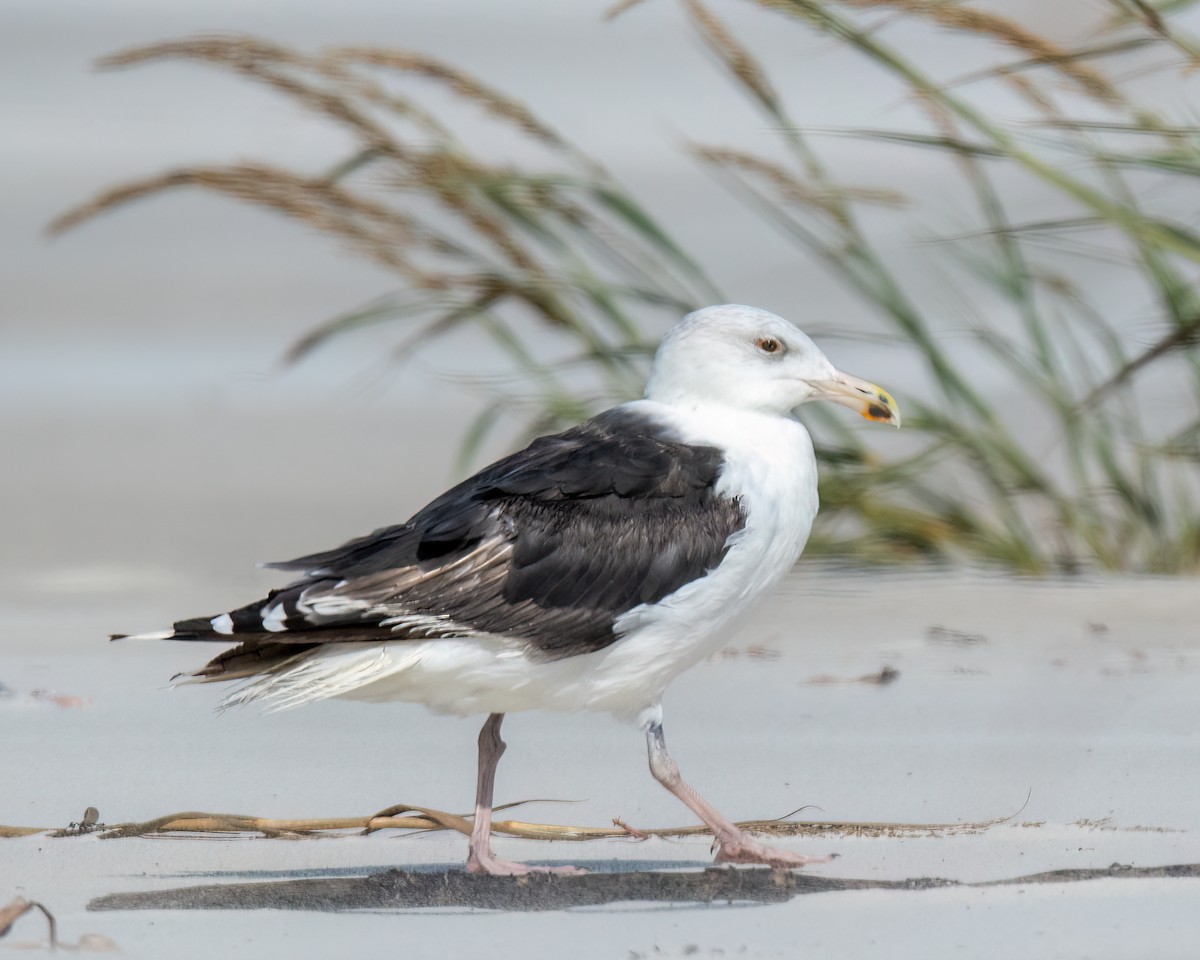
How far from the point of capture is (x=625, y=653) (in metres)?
3.29

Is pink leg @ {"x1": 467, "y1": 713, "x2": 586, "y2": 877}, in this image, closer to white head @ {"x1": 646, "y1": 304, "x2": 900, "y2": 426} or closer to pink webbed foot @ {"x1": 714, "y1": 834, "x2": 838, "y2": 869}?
pink webbed foot @ {"x1": 714, "y1": 834, "x2": 838, "y2": 869}

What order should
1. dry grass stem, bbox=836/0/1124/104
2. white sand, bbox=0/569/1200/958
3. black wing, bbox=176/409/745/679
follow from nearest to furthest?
white sand, bbox=0/569/1200/958 → black wing, bbox=176/409/745/679 → dry grass stem, bbox=836/0/1124/104

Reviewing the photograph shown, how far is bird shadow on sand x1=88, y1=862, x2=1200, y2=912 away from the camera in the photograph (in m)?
2.98

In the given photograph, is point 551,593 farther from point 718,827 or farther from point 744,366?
point 744,366

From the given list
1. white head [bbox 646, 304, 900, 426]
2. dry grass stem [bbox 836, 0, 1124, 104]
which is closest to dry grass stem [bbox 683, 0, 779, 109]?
dry grass stem [bbox 836, 0, 1124, 104]

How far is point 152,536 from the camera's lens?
643 cm

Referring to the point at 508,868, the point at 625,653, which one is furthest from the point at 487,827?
the point at 625,653

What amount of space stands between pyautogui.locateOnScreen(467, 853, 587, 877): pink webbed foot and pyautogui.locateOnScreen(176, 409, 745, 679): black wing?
0.35 metres

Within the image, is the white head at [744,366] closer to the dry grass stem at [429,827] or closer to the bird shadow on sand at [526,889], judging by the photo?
the dry grass stem at [429,827]

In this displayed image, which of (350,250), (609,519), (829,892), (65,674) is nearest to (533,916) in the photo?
(829,892)

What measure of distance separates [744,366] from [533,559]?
60 cm

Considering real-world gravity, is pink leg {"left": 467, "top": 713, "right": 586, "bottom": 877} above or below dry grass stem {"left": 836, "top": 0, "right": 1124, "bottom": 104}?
below

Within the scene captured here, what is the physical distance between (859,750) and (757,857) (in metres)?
0.68

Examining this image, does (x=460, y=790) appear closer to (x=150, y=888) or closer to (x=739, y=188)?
(x=150, y=888)
